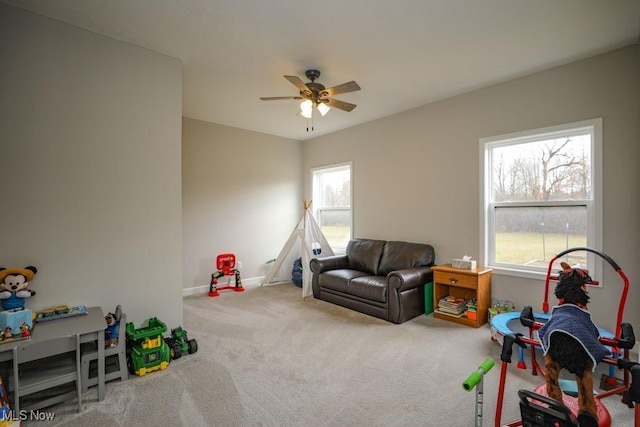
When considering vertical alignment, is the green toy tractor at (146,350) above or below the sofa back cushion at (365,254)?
below

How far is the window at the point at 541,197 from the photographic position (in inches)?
120

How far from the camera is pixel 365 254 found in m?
4.69

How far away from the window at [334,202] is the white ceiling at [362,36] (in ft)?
7.25

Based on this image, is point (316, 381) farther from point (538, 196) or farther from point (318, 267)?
point (538, 196)

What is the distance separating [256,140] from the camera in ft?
18.6

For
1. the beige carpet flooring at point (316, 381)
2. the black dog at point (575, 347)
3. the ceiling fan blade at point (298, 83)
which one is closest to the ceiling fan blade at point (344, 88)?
the ceiling fan blade at point (298, 83)

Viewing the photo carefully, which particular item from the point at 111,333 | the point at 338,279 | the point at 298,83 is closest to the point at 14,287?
the point at 111,333

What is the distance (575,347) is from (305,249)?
3.68m

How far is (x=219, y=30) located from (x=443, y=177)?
315cm

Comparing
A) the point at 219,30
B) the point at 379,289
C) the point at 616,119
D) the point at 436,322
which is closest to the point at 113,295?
the point at 219,30

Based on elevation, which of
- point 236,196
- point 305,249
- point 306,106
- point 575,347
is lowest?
point 575,347

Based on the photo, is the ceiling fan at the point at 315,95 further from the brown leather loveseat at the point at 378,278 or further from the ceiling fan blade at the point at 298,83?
the brown leather loveseat at the point at 378,278

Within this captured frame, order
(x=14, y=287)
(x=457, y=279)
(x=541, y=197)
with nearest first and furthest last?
(x=14, y=287) < (x=541, y=197) < (x=457, y=279)

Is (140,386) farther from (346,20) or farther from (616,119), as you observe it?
(616,119)
